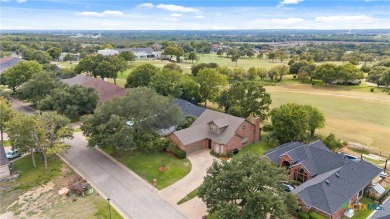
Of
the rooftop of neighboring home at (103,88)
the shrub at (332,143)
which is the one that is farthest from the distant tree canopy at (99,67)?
the shrub at (332,143)

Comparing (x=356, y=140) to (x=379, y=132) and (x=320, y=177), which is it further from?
(x=320, y=177)

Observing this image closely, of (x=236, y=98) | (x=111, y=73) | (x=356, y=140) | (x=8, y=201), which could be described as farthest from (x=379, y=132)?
(x=111, y=73)

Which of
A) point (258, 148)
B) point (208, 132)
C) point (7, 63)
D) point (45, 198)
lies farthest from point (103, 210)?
point (7, 63)

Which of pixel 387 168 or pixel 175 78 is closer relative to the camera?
pixel 387 168

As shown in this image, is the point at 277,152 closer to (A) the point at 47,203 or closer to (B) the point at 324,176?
(B) the point at 324,176

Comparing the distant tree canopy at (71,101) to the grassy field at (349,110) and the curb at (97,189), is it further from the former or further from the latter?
the grassy field at (349,110)

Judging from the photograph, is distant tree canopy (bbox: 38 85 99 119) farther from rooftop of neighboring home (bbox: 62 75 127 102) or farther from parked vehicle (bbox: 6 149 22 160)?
parked vehicle (bbox: 6 149 22 160)
